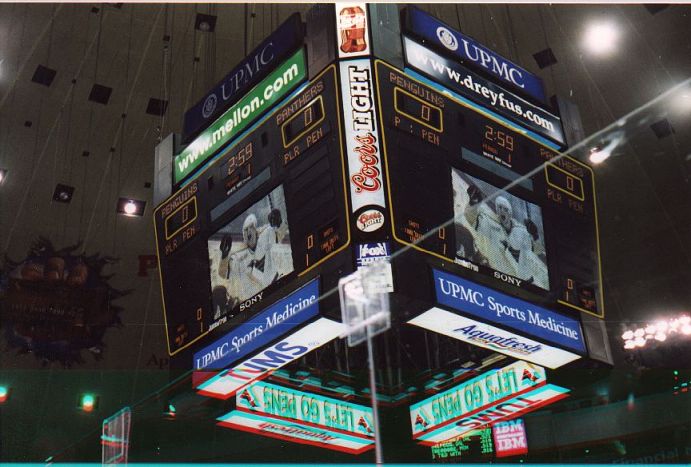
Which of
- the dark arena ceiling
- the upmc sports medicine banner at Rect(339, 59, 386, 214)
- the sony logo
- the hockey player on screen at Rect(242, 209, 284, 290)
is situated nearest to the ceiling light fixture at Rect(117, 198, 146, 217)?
the dark arena ceiling

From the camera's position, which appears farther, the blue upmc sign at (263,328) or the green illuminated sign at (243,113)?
the green illuminated sign at (243,113)

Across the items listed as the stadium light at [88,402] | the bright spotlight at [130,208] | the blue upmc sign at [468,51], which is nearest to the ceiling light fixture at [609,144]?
the blue upmc sign at [468,51]

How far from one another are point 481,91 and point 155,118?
6256mm

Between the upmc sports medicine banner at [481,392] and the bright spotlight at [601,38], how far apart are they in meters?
5.95

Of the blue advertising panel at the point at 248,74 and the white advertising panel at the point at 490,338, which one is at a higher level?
the blue advertising panel at the point at 248,74

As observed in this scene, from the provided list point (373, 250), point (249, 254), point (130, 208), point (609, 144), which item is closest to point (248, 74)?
point (249, 254)

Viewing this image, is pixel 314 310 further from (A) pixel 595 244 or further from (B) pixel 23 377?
(B) pixel 23 377

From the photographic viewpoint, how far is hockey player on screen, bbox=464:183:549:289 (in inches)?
196

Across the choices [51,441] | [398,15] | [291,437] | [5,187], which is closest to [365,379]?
[291,437]

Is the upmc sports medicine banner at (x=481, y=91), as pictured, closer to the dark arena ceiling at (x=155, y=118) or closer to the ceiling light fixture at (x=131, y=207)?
the dark arena ceiling at (x=155, y=118)

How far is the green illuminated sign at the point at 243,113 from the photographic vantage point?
17.8ft

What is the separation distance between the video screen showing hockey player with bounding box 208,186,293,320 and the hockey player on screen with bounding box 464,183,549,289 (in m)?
1.21

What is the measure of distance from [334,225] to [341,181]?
0.88 feet

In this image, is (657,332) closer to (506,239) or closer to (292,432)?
(506,239)
